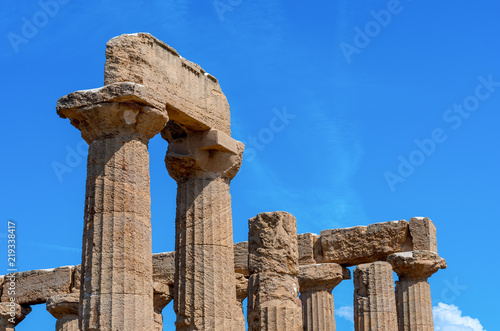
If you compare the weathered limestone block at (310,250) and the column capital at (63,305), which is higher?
the weathered limestone block at (310,250)

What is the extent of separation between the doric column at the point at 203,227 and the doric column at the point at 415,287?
661cm

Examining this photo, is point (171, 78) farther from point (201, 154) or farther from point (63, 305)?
point (63, 305)

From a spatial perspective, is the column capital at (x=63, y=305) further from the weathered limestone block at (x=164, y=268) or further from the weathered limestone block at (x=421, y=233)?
the weathered limestone block at (x=421, y=233)

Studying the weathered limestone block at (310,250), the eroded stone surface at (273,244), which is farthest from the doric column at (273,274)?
the weathered limestone block at (310,250)

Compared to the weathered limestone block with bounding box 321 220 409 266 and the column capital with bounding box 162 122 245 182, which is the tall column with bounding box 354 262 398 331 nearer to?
the weathered limestone block with bounding box 321 220 409 266

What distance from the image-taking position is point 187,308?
2006cm

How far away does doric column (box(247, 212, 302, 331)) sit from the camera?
64.3 feet

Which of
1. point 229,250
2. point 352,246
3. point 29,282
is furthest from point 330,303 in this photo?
point 29,282

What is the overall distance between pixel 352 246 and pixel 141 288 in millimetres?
10497

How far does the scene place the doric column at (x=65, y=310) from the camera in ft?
89.6

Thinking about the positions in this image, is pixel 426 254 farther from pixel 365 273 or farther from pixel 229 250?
pixel 229 250

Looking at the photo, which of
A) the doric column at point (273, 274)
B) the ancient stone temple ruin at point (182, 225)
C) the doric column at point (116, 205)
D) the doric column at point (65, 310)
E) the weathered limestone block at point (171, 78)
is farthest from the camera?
the doric column at point (65, 310)

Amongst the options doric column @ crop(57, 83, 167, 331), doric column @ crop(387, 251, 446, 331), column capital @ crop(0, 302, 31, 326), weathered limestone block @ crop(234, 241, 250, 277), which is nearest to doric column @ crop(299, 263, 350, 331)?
weathered limestone block @ crop(234, 241, 250, 277)

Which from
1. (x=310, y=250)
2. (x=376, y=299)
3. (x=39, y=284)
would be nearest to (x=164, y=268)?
(x=310, y=250)
